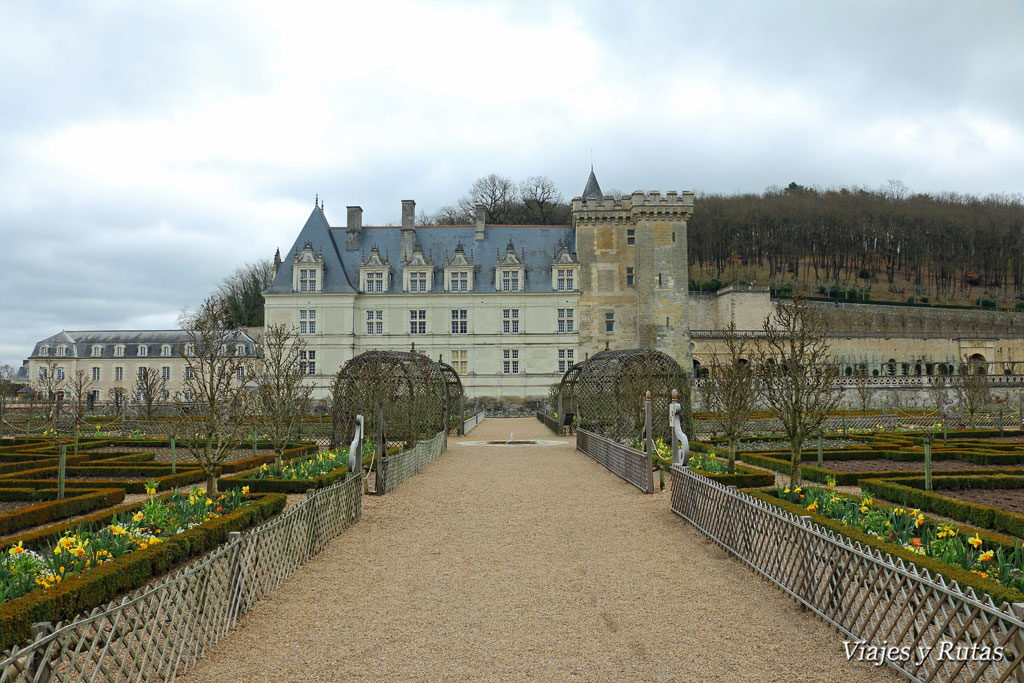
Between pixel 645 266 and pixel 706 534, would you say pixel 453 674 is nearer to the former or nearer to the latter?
pixel 706 534

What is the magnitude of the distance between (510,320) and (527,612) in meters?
38.2

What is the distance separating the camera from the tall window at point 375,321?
44.5m

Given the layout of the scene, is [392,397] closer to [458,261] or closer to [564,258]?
[458,261]

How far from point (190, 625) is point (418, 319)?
3964cm

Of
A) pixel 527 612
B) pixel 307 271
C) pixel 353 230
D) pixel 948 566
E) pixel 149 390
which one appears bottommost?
pixel 527 612

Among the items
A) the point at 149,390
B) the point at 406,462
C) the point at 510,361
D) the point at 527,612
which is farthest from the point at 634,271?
the point at 527,612

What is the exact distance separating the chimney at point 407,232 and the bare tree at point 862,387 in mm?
25782

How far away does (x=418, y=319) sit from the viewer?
44.4 meters

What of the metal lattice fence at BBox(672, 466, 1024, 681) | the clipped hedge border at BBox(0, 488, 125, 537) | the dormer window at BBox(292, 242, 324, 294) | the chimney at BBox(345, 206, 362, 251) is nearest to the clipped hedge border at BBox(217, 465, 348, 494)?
the clipped hedge border at BBox(0, 488, 125, 537)

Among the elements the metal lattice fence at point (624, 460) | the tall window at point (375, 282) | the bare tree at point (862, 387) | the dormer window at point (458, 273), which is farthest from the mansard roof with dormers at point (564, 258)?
the metal lattice fence at point (624, 460)

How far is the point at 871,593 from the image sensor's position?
514 centimetres

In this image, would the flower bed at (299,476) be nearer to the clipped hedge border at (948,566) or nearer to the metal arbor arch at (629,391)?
the metal arbor arch at (629,391)

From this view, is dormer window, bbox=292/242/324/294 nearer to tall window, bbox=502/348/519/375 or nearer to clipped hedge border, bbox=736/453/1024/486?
tall window, bbox=502/348/519/375

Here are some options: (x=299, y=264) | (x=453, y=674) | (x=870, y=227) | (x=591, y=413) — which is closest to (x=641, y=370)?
(x=591, y=413)
